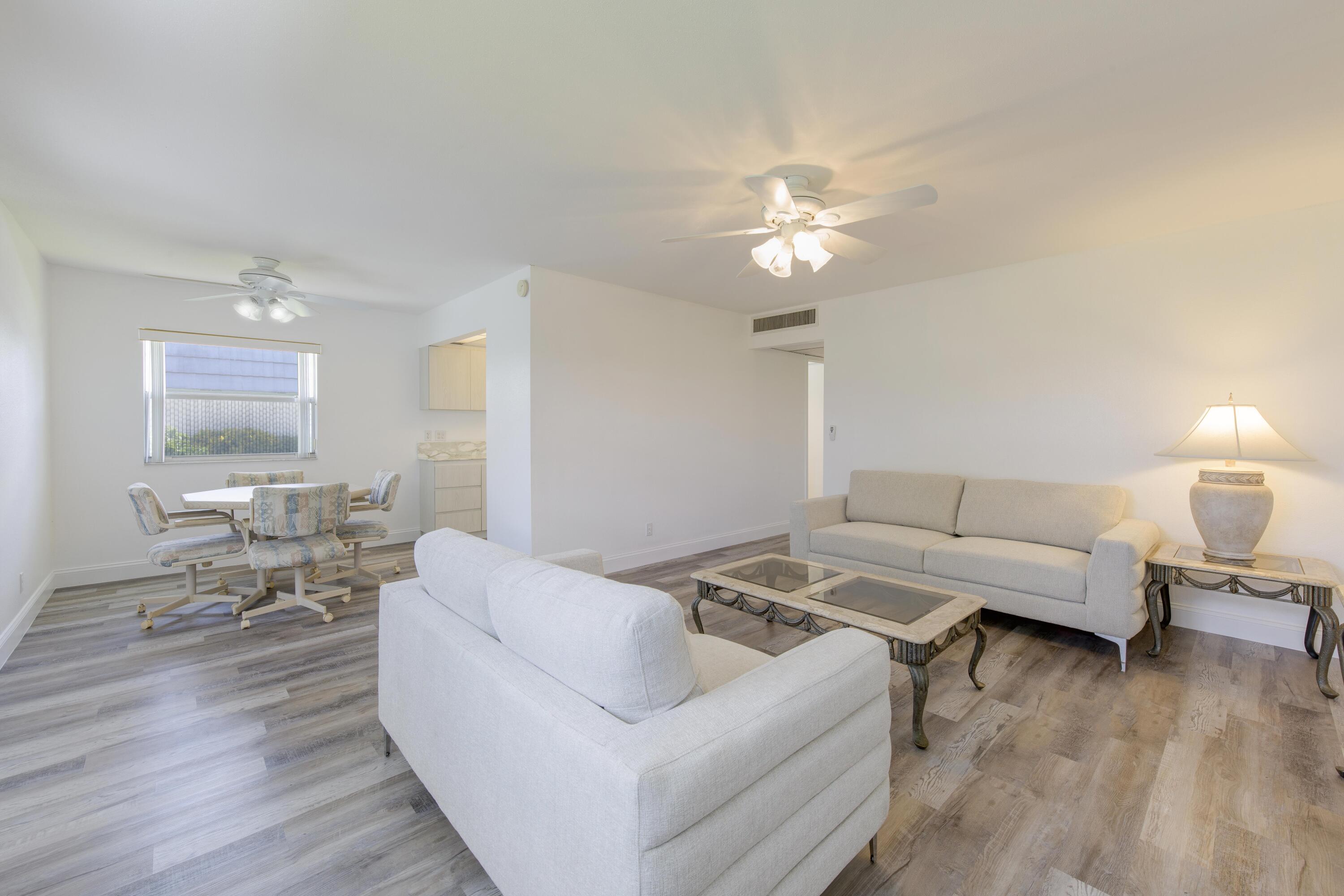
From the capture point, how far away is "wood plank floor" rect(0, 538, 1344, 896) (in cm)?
156

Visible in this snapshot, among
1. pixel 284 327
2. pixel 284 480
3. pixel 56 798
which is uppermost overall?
pixel 284 327

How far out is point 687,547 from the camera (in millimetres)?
5285

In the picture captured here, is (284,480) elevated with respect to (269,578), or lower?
elevated

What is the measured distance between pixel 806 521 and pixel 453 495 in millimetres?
3650

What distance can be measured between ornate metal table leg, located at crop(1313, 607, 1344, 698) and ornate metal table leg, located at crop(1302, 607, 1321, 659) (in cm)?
27

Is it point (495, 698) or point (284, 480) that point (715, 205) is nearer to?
point (495, 698)

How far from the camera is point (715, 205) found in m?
2.93

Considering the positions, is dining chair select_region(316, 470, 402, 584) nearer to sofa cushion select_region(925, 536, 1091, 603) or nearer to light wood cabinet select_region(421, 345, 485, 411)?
light wood cabinet select_region(421, 345, 485, 411)

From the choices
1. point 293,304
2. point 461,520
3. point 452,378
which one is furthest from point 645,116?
point 461,520

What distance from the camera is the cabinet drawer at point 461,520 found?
5727 mm

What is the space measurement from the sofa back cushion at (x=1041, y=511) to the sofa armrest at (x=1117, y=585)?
32cm

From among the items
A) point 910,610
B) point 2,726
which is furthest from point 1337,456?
point 2,726

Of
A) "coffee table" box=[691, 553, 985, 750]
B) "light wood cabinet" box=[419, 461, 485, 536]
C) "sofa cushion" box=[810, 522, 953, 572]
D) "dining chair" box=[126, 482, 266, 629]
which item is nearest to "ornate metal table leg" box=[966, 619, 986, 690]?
"coffee table" box=[691, 553, 985, 750]

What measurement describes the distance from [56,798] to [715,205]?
3.51 metres
